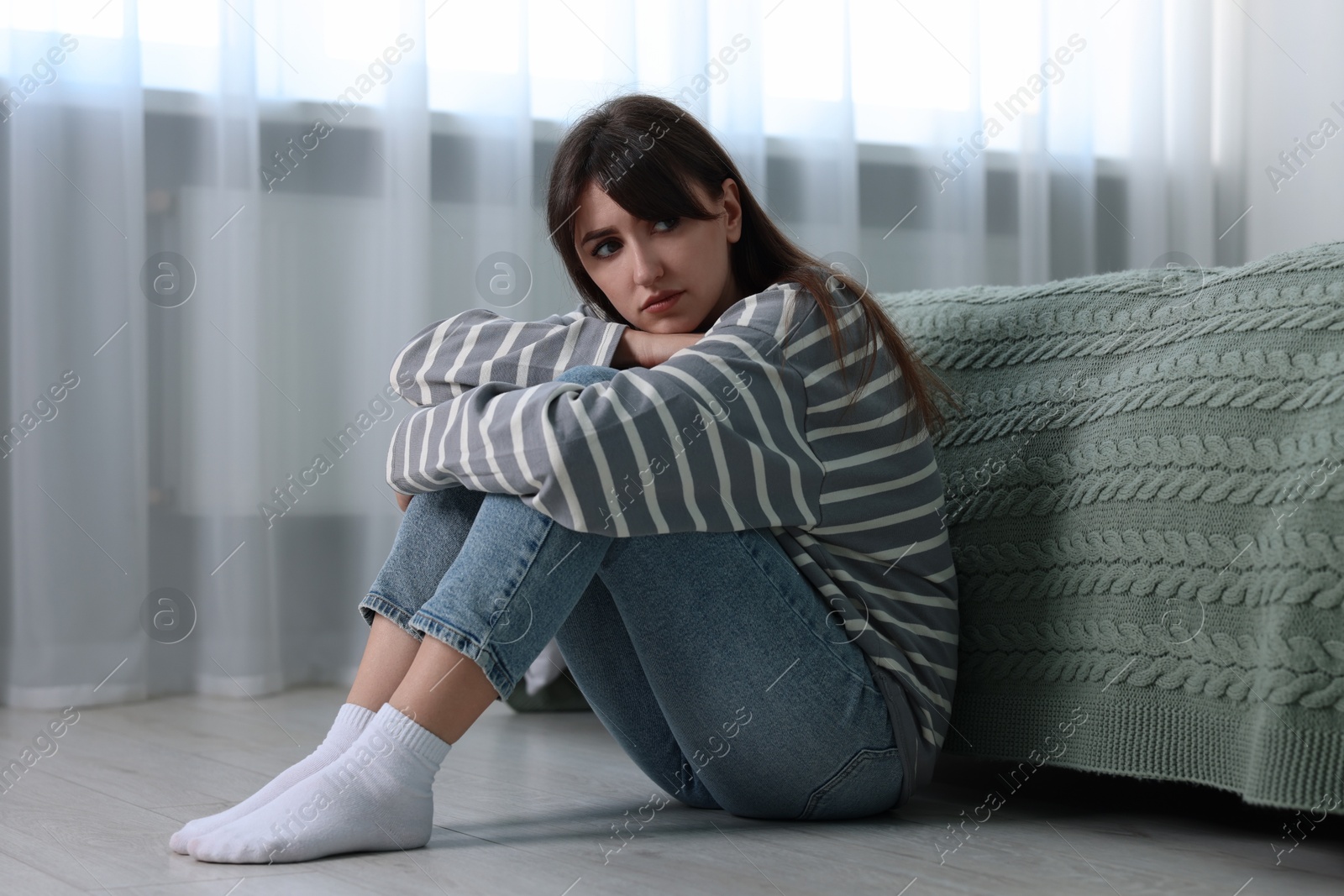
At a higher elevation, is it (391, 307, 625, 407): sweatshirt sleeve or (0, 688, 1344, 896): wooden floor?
(391, 307, 625, 407): sweatshirt sleeve

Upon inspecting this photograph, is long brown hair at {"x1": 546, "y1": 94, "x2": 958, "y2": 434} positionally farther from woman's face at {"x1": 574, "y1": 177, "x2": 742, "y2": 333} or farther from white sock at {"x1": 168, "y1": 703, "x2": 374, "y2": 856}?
white sock at {"x1": 168, "y1": 703, "x2": 374, "y2": 856}

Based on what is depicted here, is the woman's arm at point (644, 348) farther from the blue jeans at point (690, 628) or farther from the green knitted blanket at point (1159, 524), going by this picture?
the green knitted blanket at point (1159, 524)

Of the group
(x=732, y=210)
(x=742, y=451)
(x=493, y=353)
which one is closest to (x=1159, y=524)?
(x=742, y=451)

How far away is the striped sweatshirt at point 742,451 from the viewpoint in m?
0.86

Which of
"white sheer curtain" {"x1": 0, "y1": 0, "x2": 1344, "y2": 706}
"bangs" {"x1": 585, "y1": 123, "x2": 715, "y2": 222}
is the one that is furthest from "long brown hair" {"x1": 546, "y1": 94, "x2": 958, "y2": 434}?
"white sheer curtain" {"x1": 0, "y1": 0, "x2": 1344, "y2": 706}

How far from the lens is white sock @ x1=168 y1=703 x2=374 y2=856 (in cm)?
91

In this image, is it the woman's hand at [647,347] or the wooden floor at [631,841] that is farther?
the woman's hand at [647,347]

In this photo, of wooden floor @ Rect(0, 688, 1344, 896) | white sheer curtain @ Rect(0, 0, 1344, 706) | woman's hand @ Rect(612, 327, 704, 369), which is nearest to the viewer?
wooden floor @ Rect(0, 688, 1344, 896)

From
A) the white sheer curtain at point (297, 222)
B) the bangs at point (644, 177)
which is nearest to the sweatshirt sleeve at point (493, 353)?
the bangs at point (644, 177)

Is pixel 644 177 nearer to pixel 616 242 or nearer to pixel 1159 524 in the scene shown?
pixel 616 242

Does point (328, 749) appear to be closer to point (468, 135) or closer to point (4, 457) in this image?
point (4, 457)

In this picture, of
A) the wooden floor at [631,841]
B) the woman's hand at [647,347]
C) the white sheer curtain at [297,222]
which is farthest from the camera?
the white sheer curtain at [297,222]

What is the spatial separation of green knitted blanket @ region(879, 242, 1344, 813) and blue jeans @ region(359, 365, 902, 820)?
0.17m

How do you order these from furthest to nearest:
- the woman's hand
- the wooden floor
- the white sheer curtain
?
1. the white sheer curtain
2. the woman's hand
3. the wooden floor
